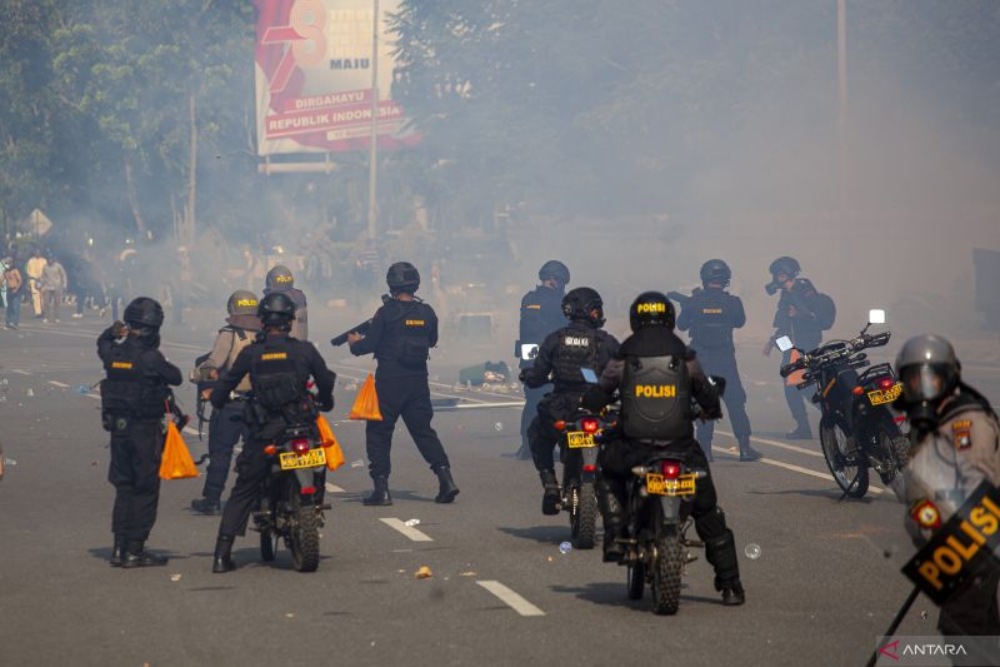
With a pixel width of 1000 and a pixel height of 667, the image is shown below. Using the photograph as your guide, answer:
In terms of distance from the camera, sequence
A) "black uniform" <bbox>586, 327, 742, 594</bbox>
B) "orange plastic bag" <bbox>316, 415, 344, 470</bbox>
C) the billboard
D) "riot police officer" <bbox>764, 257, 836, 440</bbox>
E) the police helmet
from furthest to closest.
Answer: the billboard → "riot police officer" <bbox>764, 257, 836, 440</bbox> → "orange plastic bag" <bbox>316, 415, 344, 470</bbox> → "black uniform" <bbox>586, 327, 742, 594</bbox> → the police helmet

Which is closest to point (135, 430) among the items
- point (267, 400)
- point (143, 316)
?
point (143, 316)

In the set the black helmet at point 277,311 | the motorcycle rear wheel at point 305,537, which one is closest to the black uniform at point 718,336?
the black helmet at point 277,311

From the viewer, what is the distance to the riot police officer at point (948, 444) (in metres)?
6.38

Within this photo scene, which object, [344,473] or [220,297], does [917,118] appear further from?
[344,473]

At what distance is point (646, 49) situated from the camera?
56.7m

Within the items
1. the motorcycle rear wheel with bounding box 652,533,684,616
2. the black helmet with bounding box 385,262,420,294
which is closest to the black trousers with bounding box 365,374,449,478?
the black helmet with bounding box 385,262,420,294

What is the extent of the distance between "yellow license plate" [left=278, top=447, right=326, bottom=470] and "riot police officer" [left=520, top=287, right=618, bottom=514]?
2.05 meters

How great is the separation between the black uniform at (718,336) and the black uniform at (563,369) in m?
5.27

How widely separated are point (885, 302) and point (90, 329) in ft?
70.5

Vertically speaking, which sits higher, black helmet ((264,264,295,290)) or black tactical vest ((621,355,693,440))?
black helmet ((264,264,295,290))

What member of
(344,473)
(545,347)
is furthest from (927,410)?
(344,473)

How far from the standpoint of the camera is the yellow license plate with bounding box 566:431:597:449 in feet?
39.5

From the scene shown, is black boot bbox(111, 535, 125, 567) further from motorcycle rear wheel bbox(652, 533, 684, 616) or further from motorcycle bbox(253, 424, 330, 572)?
motorcycle rear wheel bbox(652, 533, 684, 616)

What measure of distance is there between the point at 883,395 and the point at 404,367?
391 cm
